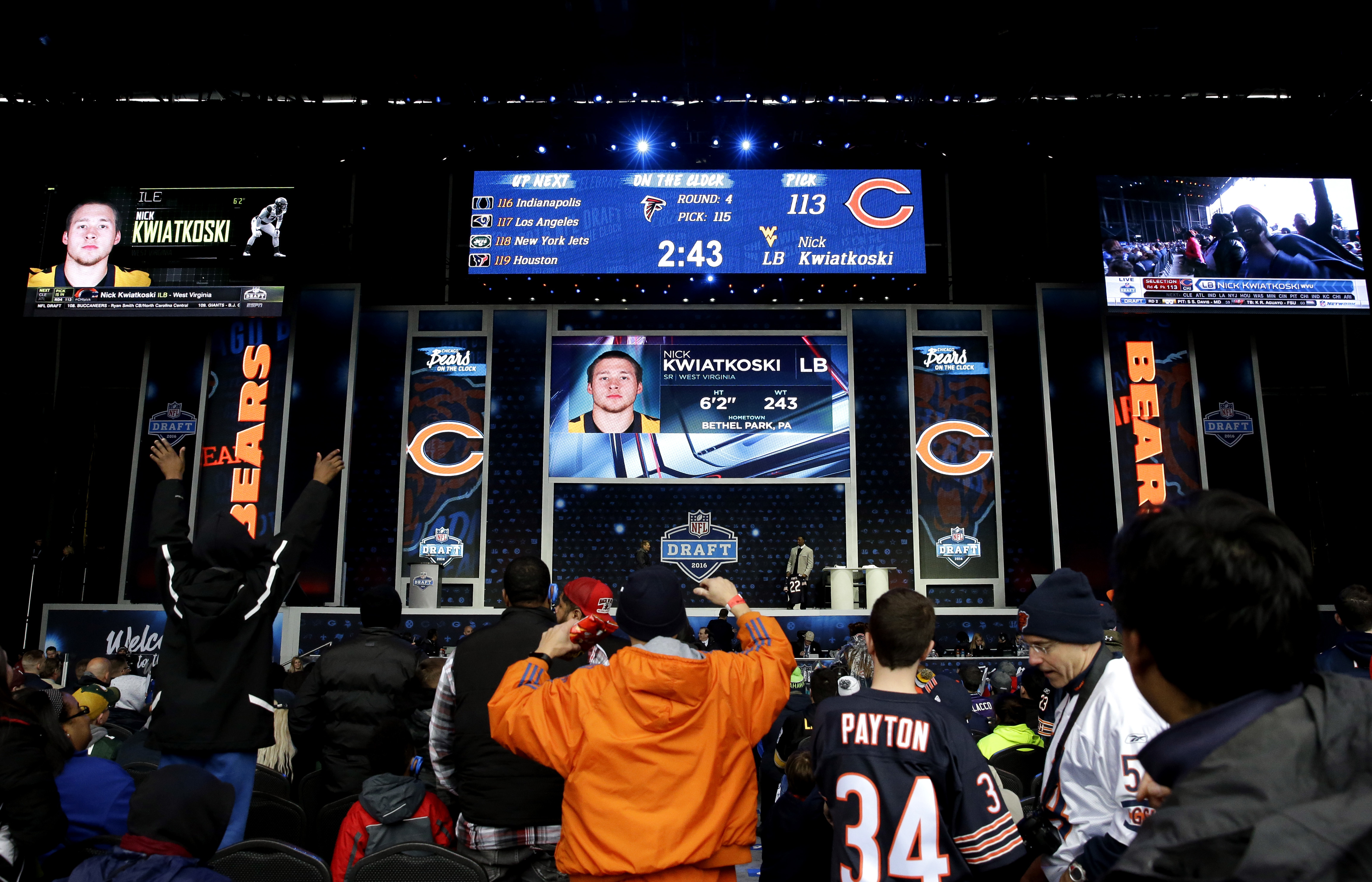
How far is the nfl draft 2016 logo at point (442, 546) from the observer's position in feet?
40.4

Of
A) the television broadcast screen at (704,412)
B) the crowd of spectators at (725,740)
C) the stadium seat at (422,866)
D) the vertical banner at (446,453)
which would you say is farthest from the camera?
the television broadcast screen at (704,412)

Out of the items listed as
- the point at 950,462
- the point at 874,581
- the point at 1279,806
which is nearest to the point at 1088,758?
the point at 1279,806

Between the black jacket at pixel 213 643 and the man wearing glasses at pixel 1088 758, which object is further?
the black jacket at pixel 213 643

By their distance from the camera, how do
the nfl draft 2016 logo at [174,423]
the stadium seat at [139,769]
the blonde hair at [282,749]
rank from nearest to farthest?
the stadium seat at [139,769], the blonde hair at [282,749], the nfl draft 2016 logo at [174,423]

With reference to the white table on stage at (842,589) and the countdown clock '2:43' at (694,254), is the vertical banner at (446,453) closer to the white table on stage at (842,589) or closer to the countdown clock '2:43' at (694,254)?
the countdown clock '2:43' at (694,254)

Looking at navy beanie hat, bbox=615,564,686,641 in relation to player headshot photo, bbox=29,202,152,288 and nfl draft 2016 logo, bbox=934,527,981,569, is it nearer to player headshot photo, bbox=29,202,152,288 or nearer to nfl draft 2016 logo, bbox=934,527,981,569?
player headshot photo, bbox=29,202,152,288

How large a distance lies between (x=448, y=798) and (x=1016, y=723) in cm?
218

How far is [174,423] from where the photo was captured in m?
12.2

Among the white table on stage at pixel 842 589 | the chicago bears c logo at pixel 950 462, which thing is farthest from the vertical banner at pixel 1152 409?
the white table on stage at pixel 842 589

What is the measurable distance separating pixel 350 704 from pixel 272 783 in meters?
0.45

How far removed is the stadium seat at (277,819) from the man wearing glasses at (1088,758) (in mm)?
2395

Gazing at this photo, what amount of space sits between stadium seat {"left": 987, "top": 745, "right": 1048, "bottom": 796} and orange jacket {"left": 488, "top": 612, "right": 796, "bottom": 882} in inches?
65.6

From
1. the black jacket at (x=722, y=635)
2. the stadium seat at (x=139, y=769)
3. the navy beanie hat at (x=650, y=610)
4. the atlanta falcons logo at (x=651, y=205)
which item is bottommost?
the stadium seat at (x=139, y=769)

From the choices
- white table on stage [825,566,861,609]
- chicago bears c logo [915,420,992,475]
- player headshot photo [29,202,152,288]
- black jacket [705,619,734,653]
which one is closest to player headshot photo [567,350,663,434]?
white table on stage [825,566,861,609]
